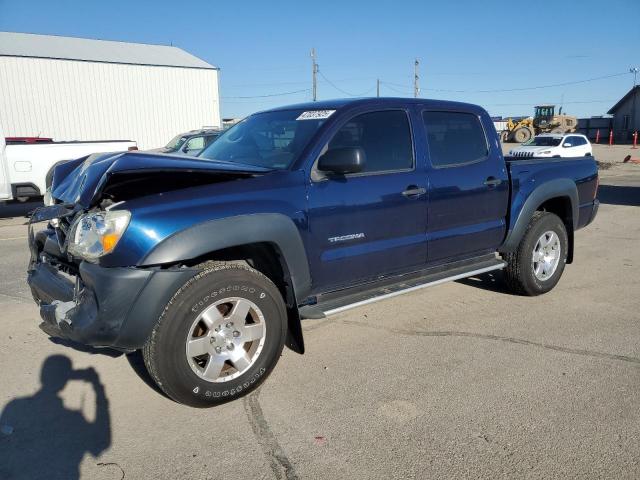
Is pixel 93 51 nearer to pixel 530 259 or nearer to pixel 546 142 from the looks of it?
pixel 546 142

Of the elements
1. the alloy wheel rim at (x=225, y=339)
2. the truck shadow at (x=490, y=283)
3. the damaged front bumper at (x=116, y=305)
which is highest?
the damaged front bumper at (x=116, y=305)

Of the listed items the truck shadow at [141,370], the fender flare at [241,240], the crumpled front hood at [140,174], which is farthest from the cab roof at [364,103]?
the truck shadow at [141,370]

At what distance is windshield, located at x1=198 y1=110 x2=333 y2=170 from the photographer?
3.71 metres

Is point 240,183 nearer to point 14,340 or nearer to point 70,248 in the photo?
point 70,248

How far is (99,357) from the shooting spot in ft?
12.7

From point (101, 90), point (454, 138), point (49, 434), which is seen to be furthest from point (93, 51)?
point (49, 434)

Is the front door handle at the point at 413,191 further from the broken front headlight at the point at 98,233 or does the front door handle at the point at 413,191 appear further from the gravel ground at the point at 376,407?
→ the broken front headlight at the point at 98,233

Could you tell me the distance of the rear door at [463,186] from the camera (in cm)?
422

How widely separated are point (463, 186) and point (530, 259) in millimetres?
1241

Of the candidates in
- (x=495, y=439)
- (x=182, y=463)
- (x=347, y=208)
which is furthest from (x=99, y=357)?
(x=495, y=439)

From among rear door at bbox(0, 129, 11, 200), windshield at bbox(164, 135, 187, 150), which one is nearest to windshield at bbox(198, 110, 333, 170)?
rear door at bbox(0, 129, 11, 200)

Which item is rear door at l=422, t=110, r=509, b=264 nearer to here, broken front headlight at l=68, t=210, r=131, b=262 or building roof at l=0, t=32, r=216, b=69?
broken front headlight at l=68, t=210, r=131, b=262

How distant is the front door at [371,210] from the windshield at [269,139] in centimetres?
24

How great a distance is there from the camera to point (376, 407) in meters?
3.13
